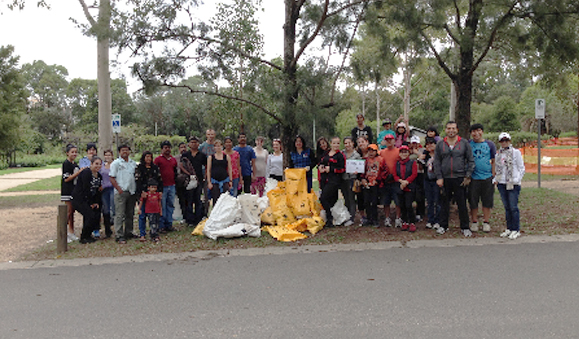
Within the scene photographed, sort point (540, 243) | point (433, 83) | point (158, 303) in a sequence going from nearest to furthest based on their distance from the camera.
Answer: point (158, 303), point (540, 243), point (433, 83)

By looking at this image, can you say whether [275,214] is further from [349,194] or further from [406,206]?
[406,206]

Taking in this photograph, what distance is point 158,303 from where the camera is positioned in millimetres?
5004

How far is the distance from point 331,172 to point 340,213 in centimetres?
85

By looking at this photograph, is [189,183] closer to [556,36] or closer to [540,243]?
[540,243]

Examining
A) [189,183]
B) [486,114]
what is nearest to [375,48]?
[189,183]

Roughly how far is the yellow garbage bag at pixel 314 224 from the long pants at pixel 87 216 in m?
3.89

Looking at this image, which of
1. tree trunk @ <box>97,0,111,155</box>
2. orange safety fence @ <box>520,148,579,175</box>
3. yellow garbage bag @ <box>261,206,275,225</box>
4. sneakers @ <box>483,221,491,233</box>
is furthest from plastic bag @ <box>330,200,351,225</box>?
orange safety fence @ <box>520,148,579,175</box>

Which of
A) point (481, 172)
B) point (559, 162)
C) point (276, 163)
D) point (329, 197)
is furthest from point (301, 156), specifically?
point (559, 162)

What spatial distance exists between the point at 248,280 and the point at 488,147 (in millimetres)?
4926

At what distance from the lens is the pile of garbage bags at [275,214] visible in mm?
8203

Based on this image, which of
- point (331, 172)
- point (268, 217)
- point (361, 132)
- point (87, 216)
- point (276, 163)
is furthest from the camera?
point (276, 163)

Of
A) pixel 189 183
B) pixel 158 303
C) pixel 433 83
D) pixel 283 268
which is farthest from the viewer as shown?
pixel 433 83

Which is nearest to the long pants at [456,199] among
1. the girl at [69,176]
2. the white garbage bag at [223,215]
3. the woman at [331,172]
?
the woman at [331,172]

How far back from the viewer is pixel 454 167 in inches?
310
